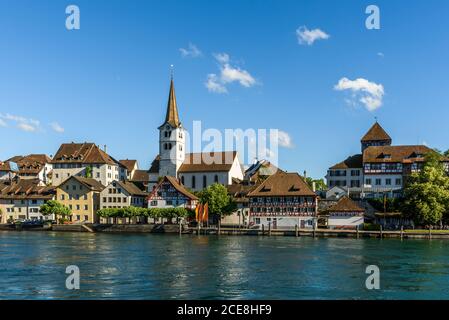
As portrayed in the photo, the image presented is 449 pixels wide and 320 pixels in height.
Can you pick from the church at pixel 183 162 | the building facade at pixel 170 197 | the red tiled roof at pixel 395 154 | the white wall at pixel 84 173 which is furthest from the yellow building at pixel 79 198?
the red tiled roof at pixel 395 154

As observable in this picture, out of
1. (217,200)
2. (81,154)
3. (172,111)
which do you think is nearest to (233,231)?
(217,200)

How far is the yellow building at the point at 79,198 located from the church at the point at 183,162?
16099 millimetres

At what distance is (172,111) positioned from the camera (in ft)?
424

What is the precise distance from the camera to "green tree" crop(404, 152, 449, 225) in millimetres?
83688

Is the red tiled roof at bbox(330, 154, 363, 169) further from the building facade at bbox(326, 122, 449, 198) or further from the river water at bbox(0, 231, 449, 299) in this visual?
the river water at bbox(0, 231, 449, 299)

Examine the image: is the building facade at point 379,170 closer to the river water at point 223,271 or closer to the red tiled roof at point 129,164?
the river water at point 223,271

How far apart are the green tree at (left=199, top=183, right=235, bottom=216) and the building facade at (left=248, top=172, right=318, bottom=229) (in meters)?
4.72

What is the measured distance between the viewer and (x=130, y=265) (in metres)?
47.2

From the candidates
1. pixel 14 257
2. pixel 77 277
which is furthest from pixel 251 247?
pixel 77 277

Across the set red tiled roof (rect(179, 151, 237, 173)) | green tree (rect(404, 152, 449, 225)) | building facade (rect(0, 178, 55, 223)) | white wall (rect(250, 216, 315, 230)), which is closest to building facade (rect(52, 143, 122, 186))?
building facade (rect(0, 178, 55, 223))

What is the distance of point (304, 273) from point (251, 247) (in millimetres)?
23673

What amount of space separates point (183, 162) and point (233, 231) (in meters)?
39.3

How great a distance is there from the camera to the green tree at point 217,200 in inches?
3989
